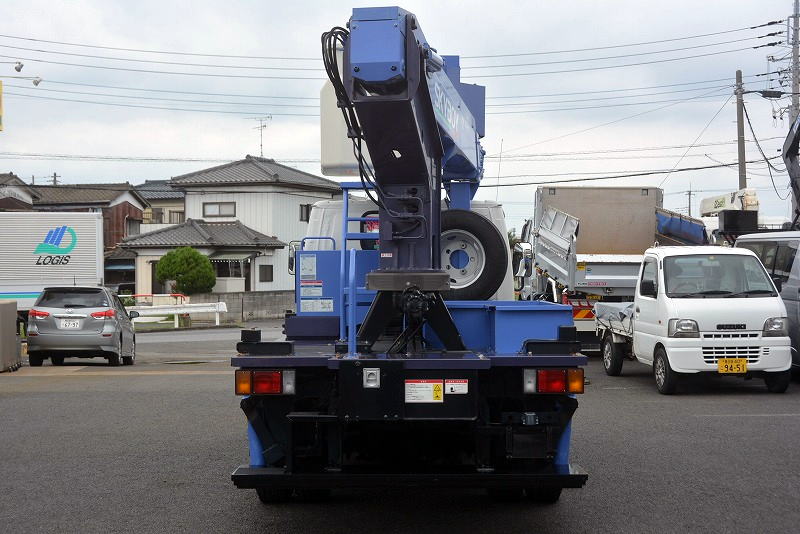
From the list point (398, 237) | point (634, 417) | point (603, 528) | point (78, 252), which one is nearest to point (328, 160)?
point (398, 237)

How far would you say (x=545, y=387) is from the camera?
19.1ft

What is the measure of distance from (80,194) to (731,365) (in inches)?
2225

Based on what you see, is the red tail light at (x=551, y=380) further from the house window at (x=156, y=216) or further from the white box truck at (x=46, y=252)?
the house window at (x=156, y=216)

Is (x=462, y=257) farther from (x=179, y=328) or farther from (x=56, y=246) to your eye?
(x=179, y=328)

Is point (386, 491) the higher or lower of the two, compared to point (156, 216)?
lower

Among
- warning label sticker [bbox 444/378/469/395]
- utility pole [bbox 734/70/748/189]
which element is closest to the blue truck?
warning label sticker [bbox 444/378/469/395]

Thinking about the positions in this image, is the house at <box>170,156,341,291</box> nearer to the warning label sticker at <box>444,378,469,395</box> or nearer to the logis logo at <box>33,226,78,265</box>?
the logis logo at <box>33,226,78,265</box>

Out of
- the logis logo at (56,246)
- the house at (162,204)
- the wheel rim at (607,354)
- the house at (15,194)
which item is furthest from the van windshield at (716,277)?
the house at (162,204)

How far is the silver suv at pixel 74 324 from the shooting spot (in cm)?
1920

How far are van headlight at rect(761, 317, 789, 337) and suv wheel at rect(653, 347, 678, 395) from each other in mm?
1342

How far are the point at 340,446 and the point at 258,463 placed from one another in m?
0.66

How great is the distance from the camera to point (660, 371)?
1357 cm

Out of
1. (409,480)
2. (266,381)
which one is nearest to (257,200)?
(266,381)

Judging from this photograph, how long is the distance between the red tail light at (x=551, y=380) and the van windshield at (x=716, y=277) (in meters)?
8.16
